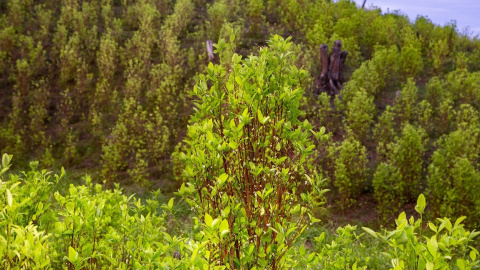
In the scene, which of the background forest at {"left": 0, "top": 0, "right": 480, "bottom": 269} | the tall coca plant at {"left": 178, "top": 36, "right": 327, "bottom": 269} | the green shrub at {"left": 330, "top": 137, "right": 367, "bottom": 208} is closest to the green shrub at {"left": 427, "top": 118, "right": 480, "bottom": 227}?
the background forest at {"left": 0, "top": 0, "right": 480, "bottom": 269}

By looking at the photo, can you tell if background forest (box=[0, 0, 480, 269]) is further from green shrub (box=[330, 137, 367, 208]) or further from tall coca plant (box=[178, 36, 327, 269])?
tall coca plant (box=[178, 36, 327, 269])

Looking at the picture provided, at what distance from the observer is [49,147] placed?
1080cm

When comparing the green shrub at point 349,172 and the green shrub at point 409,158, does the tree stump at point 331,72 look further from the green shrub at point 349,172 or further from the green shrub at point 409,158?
the green shrub at point 409,158

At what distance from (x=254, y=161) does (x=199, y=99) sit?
304 inches

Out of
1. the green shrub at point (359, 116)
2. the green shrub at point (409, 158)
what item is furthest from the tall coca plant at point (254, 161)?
the green shrub at point (359, 116)

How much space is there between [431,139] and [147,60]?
9379 millimetres

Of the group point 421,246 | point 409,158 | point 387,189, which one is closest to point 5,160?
point 421,246

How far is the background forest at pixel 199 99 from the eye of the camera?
762 centimetres

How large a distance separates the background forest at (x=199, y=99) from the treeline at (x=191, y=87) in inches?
1.9

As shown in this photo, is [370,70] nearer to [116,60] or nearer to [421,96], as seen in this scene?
[421,96]

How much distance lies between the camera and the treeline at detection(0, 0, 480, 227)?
7680mm

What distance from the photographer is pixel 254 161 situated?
2555 mm

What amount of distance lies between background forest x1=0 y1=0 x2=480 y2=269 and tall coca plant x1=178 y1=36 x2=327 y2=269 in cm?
404

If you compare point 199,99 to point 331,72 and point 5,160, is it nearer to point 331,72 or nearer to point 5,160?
point 331,72
